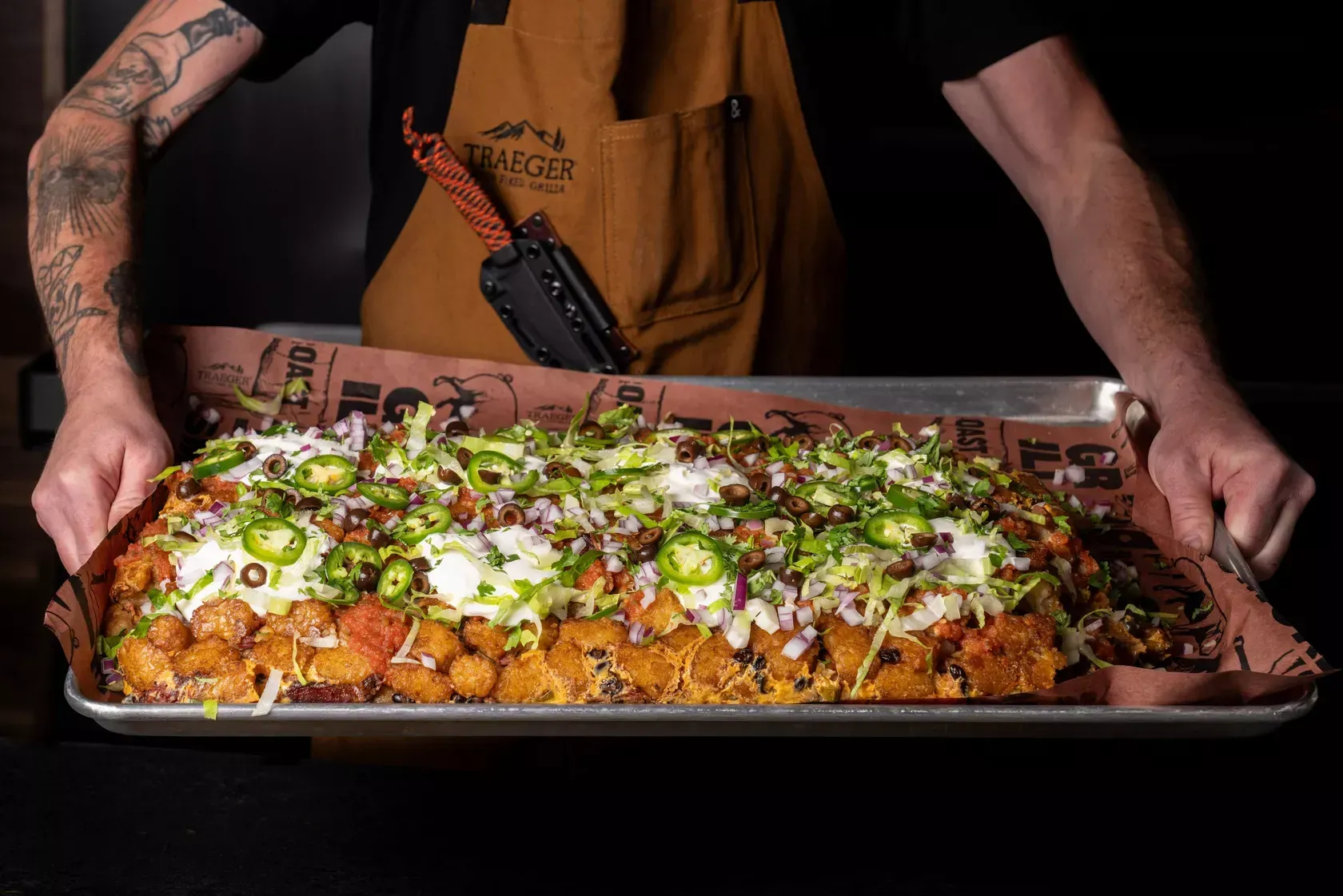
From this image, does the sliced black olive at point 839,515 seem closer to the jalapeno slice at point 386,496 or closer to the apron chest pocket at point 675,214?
the jalapeno slice at point 386,496

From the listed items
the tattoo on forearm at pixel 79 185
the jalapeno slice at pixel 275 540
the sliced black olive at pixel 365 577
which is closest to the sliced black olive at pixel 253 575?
the jalapeno slice at pixel 275 540

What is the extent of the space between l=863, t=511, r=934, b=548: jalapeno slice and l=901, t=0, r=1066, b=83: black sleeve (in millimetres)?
1167

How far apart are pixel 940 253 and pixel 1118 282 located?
2250 millimetres

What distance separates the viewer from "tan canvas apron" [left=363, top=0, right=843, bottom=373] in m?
2.48

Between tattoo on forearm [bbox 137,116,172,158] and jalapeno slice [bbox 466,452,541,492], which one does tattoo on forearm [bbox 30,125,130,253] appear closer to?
tattoo on forearm [bbox 137,116,172,158]

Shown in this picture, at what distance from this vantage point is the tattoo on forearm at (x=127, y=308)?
2.05 m

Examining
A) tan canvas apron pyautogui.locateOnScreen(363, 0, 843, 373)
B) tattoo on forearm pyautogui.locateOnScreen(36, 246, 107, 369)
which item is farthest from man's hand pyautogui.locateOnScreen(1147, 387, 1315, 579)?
tattoo on forearm pyautogui.locateOnScreen(36, 246, 107, 369)

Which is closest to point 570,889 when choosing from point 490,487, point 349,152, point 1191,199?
point 490,487

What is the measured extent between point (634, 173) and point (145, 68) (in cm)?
96

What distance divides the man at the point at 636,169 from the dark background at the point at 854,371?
1.16 feet

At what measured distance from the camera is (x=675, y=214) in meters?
2.53

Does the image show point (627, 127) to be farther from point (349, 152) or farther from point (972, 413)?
Answer: point (349, 152)

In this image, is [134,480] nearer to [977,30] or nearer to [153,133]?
[153,133]

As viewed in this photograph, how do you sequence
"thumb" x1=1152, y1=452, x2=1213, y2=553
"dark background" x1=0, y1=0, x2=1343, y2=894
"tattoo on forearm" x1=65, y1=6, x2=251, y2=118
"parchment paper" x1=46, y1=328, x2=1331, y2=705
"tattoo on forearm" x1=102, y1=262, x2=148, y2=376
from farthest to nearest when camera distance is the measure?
"tattoo on forearm" x1=65, y1=6, x2=251, y2=118 → "parchment paper" x1=46, y1=328, x2=1331, y2=705 → "tattoo on forearm" x1=102, y1=262, x2=148, y2=376 → "thumb" x1=1152, y1=452, x2=1213, y2=553 → "dark background" x1=0, y1=0, x2=1343, y2=894
